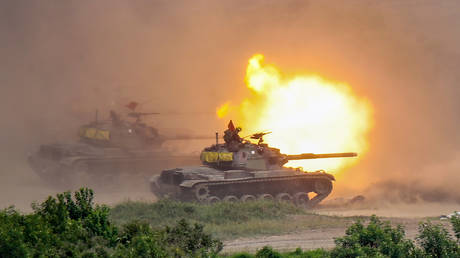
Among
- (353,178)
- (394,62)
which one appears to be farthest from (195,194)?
(394,62)

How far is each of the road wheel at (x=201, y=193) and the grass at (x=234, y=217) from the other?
215cm

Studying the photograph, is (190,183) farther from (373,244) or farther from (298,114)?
(373,244)

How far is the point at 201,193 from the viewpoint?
981 inches

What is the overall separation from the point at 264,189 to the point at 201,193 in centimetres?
272

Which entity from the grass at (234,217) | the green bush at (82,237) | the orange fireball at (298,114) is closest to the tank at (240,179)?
the grass at (234,217)

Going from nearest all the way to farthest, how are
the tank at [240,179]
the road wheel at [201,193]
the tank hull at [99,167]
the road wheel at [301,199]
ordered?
the road wheel at [201,193]
the tank at [240,179]
the road wheel at [301,199]
the tank hull at [99,167]

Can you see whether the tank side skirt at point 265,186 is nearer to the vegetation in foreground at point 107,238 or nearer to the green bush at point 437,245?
the vegetation in foreground at point 107,238

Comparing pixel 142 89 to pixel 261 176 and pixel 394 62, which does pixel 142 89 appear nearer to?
pixel 394 62

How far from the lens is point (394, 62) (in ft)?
138

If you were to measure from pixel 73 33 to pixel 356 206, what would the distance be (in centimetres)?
2704

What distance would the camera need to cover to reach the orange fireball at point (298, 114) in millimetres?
32750

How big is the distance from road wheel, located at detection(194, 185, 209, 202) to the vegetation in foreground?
11739 millimetres

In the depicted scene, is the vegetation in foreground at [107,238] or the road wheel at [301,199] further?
the road wheel at [301,199]

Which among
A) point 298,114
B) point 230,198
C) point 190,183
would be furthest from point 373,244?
point 298,114
